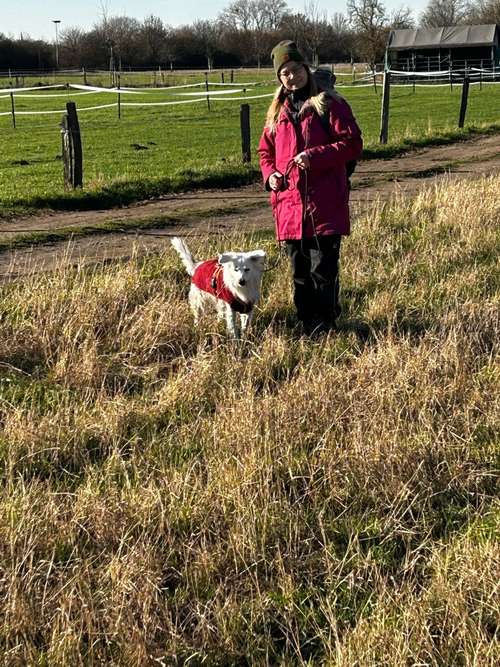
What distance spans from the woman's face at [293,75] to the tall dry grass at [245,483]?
1752mm

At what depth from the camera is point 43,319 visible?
5777 millimetres

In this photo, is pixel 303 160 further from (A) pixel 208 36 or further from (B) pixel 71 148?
(A) pixel 208 36

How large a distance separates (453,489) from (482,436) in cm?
57

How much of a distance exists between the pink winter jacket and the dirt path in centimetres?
241

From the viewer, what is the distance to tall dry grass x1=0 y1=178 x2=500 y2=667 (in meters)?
2.78

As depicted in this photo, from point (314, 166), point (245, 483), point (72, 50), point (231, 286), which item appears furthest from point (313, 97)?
point (72, 50)

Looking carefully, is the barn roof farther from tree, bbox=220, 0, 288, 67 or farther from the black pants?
the black pants

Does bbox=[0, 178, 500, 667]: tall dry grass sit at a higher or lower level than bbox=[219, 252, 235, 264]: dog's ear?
lower

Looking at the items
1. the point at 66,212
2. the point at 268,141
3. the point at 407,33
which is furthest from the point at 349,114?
the point at 407,33

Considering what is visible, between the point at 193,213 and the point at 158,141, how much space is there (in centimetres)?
1280

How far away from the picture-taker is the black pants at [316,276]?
5.62m

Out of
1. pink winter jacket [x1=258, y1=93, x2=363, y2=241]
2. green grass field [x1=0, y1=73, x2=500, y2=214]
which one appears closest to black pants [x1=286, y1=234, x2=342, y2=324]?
pink winter jacket [x1=258, y1=93, x2=363, y2=241]

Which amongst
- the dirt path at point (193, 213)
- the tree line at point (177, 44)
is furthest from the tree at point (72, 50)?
the dirt path at point (193, 213)

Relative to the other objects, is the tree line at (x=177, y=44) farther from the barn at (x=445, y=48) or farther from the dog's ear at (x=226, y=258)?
the dog's ear at (x=226, y=258)
